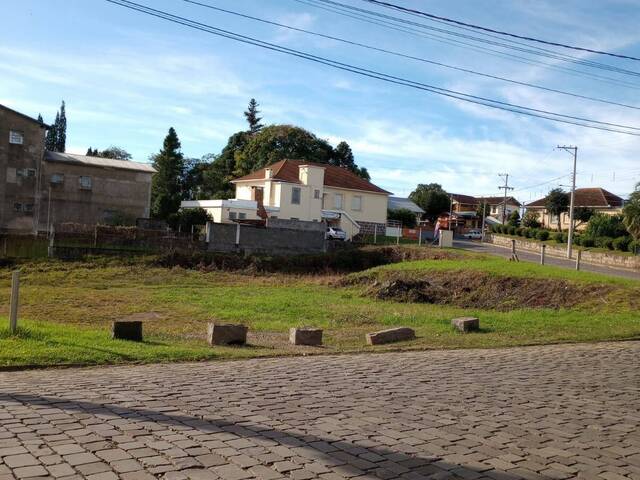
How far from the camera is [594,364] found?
11.6 m

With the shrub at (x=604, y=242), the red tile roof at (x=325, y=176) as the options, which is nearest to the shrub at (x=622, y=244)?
the shrub at (x=604, y=242)

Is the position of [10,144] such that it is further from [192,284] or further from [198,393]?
[198,393]

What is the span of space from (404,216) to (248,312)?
203 ft

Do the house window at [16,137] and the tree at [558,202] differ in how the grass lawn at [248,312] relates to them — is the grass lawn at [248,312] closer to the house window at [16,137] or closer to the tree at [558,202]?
the house window at [16,137]

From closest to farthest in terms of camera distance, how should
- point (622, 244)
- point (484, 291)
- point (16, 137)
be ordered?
point (484, 291)
point (16, 137)
point (622, 244)

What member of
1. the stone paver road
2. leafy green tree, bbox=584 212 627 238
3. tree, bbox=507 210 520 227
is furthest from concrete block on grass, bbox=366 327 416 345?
tree, bbox=507 210 520 227

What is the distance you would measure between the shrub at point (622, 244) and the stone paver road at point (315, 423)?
43231 mm

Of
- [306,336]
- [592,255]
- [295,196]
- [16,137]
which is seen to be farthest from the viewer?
[295,196]

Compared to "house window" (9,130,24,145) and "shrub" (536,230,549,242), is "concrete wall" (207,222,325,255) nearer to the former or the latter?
"house window" (9,130,24,145)

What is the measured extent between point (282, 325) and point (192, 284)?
1554 cm

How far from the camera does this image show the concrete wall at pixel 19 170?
154 ft

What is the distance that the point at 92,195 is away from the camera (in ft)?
169

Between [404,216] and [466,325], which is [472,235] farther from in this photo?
[466,325]

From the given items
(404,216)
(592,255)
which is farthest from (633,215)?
(404,216)
